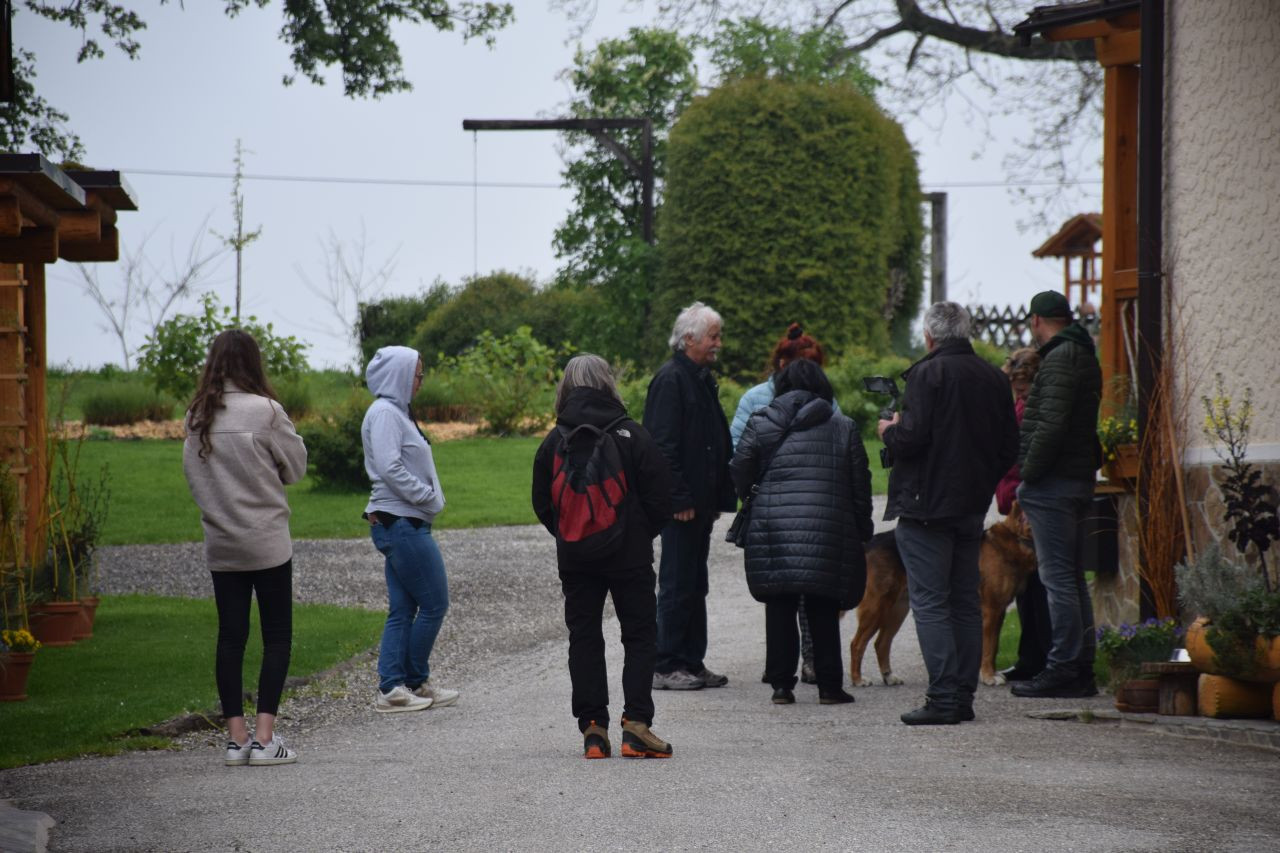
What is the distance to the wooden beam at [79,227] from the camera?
8430 mm

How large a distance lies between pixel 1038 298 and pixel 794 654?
227cm

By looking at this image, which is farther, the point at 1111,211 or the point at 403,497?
the point at 1111,211

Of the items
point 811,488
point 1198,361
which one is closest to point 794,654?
point 811,488

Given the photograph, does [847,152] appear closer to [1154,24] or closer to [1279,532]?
[1154,24]

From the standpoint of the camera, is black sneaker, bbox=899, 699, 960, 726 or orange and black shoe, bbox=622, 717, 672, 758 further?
black sneaker, bbox=899, 699, 960, 726

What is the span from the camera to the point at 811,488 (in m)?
8.17

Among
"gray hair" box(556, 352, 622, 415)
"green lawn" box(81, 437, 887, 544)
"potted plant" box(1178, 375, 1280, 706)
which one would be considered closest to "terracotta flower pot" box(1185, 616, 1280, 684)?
"potted plant" box(1178, 375, 1280, 706)

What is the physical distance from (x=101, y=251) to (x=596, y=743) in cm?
494

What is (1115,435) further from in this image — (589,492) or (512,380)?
(512,380)

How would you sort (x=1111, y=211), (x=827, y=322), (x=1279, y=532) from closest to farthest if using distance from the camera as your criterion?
1. (x=1279, y=532)
2. (x=1111, y=211)
3. (x=827, y=322)

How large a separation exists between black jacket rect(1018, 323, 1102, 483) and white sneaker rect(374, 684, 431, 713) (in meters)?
3.37

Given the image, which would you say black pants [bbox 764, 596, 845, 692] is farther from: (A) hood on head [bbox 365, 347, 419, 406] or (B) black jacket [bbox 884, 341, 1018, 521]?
(A) hood on head [bbox 365, 347, 419, 406]

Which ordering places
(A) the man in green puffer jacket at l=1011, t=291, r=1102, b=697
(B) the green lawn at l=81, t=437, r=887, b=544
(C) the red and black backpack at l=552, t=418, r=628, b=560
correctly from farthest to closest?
1. (B) the green lawn at l=81, t=437, r=887, b=544
2. (A) the man in green puffer jacket at l=1011, t=291, r=1102, b=697
3. (C) the red and black backpack at l=552, t=418, r=628, b=560

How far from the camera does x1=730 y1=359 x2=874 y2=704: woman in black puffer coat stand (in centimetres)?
811
